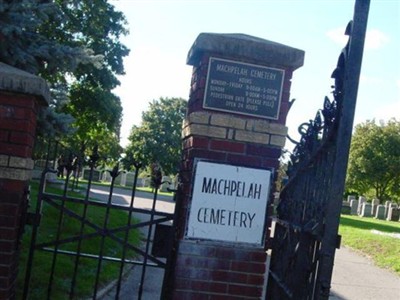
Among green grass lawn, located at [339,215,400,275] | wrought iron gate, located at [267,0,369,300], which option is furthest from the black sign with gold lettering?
green grass lawn, located at [339,215,400,275]

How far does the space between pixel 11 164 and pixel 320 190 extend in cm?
226

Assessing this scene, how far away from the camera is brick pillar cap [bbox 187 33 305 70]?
350 centimetres

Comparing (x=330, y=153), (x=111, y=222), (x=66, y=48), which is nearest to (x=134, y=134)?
(x=111, y=222)

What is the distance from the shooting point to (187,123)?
12.4 ft

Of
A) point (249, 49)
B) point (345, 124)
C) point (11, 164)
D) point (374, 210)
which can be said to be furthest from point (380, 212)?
point (11, 164)

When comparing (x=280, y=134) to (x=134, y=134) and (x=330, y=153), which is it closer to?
(x=330, y=153)

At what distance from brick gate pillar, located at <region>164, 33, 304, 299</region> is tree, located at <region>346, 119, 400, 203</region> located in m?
42.6

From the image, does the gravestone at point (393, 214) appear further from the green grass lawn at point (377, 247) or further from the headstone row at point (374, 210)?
the green grass lawn at point (377, 247)

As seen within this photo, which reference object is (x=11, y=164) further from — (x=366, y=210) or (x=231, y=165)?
(x=366, y=210)

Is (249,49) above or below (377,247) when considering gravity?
above

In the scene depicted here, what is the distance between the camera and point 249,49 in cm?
352

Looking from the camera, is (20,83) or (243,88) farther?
(243,88)

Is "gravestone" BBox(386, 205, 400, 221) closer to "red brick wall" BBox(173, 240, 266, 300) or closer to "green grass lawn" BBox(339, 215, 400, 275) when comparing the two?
"green grass lawn" BBox(339, 215, 400, 275)

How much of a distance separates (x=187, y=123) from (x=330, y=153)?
1.24 m
